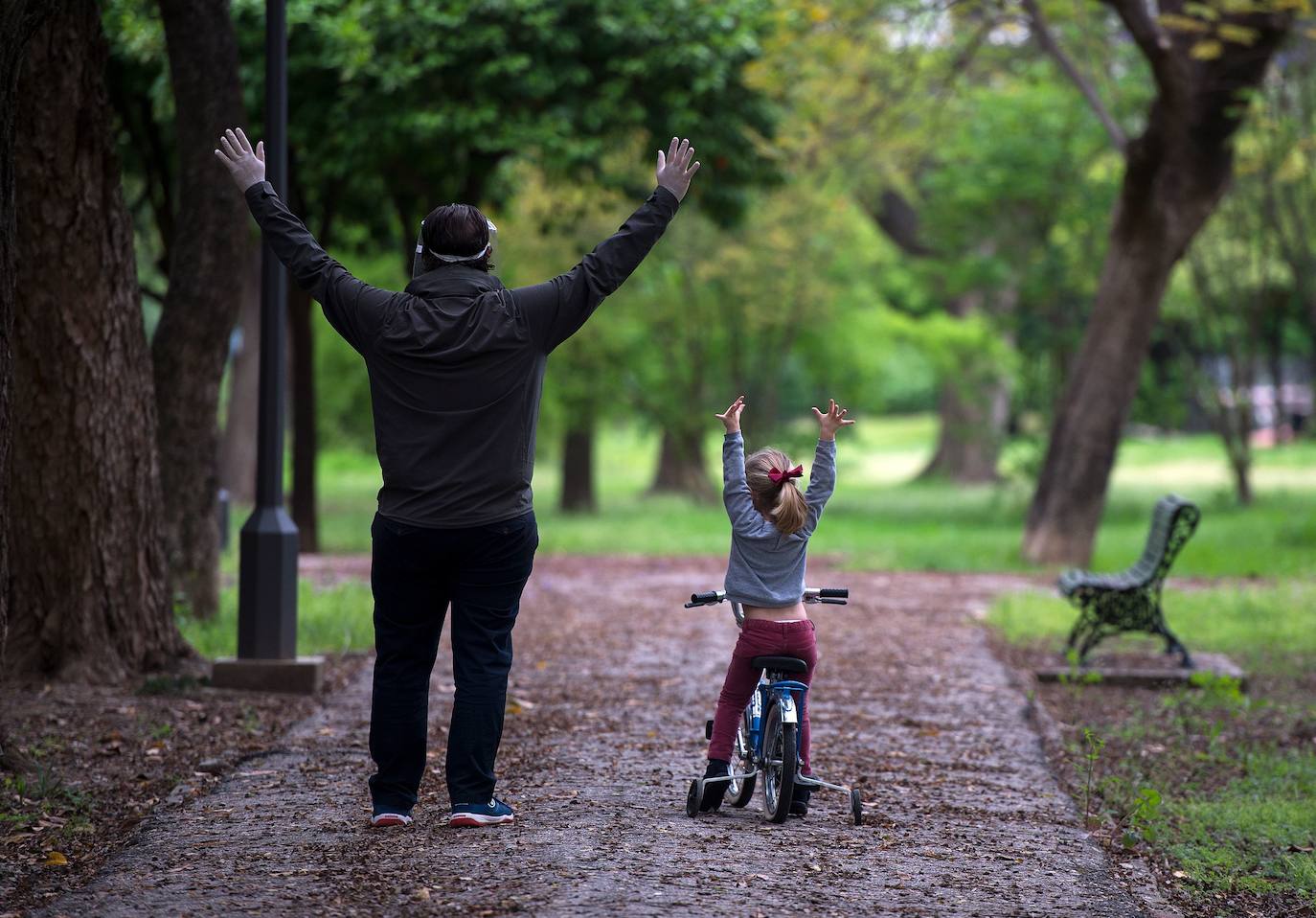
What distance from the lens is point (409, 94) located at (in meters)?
15.3

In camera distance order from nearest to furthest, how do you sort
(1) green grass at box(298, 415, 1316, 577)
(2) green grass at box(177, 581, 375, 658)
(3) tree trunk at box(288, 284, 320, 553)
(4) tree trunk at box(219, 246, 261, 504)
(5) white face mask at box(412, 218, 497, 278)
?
1. (5) white face mask at box(412, 218, 497, 278)
2. (2) green grass at box(177, 581, 375, 658)
3. (3) tree trunk at box(288, 284, 320, 553)
4. (1) green grass at box(298, 415, 1316, 577)
5. (4) tree trunk at box(219, 246, 261, 504)

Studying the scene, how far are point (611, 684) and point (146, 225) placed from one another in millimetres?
13890

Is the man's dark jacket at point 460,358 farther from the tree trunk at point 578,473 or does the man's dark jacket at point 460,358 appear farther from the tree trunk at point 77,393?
the tree trunk at point 578,473

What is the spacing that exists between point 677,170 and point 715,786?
2134 mm

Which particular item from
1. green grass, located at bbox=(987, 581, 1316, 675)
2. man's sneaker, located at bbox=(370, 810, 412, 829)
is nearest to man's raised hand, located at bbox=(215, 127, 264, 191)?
man's sneaker, located at bbox=(370, 810, 412, 829)

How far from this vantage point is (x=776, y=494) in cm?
584

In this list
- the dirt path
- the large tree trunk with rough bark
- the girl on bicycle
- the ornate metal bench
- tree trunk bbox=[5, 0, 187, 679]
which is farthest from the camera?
the large tree trunk with rough bark

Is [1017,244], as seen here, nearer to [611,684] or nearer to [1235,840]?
[611,684]

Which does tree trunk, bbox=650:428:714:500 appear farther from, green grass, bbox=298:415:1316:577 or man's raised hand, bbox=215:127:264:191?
man's raised hand, bbox=215:127:264:191

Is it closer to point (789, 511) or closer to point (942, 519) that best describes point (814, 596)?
point (789, 511)

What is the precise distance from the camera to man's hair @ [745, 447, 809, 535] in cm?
579

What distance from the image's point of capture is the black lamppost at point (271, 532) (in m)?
8.96

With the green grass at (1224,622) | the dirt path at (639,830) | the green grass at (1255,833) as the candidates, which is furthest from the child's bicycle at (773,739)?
the green grass at (1224,622)

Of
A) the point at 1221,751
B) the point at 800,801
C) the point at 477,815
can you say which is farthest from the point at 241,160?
the point at 1221,751
